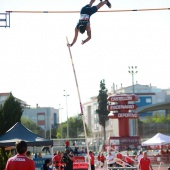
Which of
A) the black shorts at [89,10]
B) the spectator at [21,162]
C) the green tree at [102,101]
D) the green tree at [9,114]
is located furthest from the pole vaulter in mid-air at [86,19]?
the green tree at [102,101]

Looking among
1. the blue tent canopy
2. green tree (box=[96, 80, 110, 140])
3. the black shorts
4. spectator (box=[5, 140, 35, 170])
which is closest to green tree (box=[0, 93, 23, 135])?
the blue tent canopy

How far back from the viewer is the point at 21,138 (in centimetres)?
1994

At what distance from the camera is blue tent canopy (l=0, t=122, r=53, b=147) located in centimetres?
1930

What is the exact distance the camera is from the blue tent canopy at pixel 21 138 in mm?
19297

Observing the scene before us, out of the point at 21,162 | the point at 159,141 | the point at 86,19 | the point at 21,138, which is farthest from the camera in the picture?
the point at 159,141

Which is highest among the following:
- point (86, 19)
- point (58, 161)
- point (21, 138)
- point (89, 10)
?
point (89, 10)

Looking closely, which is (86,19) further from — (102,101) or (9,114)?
(102,101)

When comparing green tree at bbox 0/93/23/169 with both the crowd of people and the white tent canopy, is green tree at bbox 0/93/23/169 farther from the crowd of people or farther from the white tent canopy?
the white tent canopy

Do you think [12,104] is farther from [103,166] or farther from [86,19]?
[86,19]

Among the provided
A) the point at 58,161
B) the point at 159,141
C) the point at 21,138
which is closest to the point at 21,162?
the point at 21,138

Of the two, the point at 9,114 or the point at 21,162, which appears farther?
the point at 9,114

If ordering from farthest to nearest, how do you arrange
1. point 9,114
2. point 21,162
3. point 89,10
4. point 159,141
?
point 9,114 → point 159,141 → point 89,10 → point 21,162

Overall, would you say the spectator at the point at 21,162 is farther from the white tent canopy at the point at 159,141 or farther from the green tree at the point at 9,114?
the green tree at the point at 9,114

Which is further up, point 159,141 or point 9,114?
point 9,114
